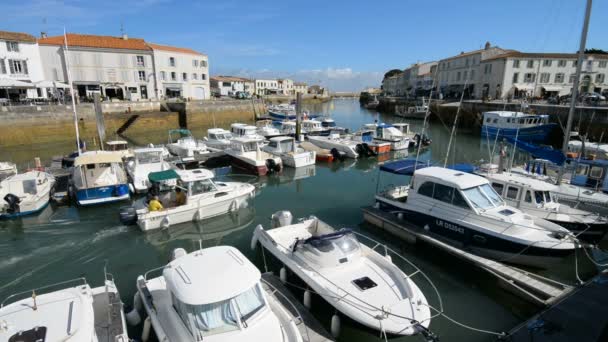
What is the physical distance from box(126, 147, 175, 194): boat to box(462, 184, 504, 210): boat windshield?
48.0ft

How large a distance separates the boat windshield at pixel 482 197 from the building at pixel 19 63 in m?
43.5

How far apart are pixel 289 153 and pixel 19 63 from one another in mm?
37054

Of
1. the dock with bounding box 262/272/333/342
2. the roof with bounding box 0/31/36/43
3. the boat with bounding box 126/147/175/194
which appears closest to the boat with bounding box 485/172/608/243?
the dock with bounding box 262/272/333/342

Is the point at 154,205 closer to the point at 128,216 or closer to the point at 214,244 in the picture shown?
the point at 128,216

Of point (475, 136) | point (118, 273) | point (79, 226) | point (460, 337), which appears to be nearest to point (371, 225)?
point (460, 337)

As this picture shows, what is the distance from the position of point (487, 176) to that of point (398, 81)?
10991 centimetres

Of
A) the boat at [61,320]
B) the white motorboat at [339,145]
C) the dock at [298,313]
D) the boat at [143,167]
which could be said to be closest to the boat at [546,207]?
the dock at [298,313]

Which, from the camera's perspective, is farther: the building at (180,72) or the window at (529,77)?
the building at (180,72)

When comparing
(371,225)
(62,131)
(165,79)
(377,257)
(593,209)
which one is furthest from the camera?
(165,79)

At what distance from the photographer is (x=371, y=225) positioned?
13141 mm

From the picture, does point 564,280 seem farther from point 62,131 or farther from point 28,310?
point 62,131

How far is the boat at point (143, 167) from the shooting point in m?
16.7

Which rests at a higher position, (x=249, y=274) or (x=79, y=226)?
(x=249, y=274)

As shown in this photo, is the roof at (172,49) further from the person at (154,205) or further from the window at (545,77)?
the window at (545,77)
